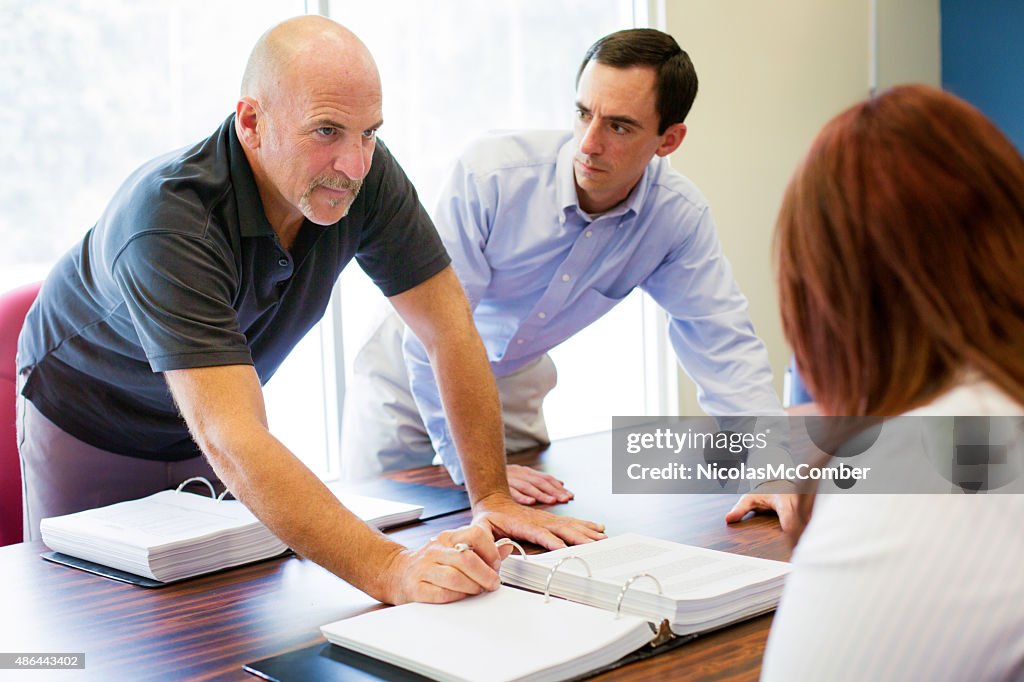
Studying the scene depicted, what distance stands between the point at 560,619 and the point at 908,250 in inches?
23.2

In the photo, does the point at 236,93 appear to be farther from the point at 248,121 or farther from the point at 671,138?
the point at 248,121

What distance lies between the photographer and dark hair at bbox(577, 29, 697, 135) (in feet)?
7.44

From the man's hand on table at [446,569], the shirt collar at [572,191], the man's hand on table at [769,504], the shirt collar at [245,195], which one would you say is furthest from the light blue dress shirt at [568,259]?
the man's hand on table at [446,569]

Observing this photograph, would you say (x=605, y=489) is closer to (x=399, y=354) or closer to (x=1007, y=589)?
(x=399, y=354)

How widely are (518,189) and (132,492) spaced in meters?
1.03

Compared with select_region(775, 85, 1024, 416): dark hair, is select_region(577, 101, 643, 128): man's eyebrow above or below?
above

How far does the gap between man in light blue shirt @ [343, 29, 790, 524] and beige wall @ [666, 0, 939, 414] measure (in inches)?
88.9

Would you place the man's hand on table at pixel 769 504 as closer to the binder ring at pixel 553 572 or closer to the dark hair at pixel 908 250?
the binder ring at pixel 553 572

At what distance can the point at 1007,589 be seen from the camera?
730 mm

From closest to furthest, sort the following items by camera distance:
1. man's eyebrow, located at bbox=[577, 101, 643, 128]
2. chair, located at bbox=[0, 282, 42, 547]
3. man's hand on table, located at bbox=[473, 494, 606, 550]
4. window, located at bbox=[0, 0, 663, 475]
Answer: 1. man's hand on table, located at bbox=[473, 494, 606, 550]
2. chair, located at bbox=[0, 282, 42, 547]
3. man's eyebrow, located at bbox=[577, 101, 643, 128]
4. window, located at bbox=[0, 0, 663, 475]

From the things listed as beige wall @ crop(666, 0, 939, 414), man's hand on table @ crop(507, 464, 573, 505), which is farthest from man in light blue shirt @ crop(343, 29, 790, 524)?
beige wall @ crop(666, 0, 939, 414)

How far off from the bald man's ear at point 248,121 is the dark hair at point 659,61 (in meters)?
0.91

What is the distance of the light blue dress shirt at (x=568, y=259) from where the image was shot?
226 centimetres

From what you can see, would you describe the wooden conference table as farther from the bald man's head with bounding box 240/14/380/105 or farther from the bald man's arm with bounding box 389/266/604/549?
the bald man's head with bounding box 240/14/380/105
